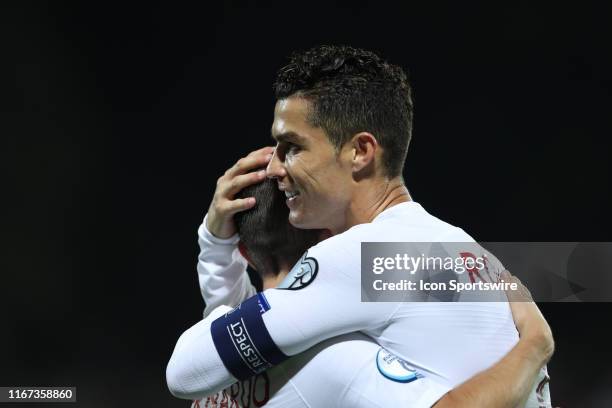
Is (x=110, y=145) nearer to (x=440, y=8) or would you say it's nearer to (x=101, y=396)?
(x=101, y=396)

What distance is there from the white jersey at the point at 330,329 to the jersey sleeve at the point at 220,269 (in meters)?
0.44

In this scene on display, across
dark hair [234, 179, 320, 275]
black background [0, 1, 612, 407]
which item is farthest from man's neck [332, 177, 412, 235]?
black background [0, 1, 612, 407]

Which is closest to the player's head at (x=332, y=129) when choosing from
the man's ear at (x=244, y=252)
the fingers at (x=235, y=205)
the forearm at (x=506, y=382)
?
the fingers at (x=235, y=205)

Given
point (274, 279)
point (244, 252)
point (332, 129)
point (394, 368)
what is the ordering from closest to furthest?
point (394, 368) → point (332, 129) → point (274, 279) → point (244, 252)

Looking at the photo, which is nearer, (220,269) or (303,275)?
(303,275)

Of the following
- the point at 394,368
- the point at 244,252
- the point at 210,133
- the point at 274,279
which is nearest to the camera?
the point at 394,368

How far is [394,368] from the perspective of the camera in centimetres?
135

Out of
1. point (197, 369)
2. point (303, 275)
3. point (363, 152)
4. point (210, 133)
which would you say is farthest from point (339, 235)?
point (210, 133)

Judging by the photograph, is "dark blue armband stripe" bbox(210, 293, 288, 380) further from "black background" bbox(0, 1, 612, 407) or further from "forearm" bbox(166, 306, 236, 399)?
"black background" bbox(0, 1, 612, 407)

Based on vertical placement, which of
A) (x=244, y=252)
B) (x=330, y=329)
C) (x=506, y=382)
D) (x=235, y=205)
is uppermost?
(x=235, y=205)

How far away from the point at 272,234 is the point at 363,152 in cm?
26

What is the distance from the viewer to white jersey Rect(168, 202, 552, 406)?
1.37 meters

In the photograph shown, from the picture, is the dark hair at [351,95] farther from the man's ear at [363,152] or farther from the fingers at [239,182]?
the fingers at [239,182]

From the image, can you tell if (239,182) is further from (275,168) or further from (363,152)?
(363,152)
